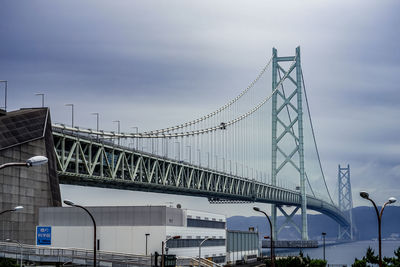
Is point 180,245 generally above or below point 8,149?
below

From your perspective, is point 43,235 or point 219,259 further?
point 219,259

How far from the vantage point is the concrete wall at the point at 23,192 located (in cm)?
7219

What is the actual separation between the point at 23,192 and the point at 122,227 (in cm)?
1122

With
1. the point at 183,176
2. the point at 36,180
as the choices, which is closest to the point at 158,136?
the point at 183,176

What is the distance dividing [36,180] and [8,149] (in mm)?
6384

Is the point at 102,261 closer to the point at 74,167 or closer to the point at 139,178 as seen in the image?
the point at 74,167

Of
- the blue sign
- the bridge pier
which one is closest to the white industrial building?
the bridge pier

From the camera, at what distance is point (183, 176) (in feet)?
385

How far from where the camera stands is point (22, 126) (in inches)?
3012

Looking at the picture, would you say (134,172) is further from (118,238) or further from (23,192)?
(118,238)

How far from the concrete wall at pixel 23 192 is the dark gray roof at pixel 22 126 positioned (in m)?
0.69

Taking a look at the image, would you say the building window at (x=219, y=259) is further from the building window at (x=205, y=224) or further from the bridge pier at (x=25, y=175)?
the bridge pier at (x=25, y=175)

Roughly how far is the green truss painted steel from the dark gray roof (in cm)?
715

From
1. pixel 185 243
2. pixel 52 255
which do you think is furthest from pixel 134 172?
pixel 52 255
